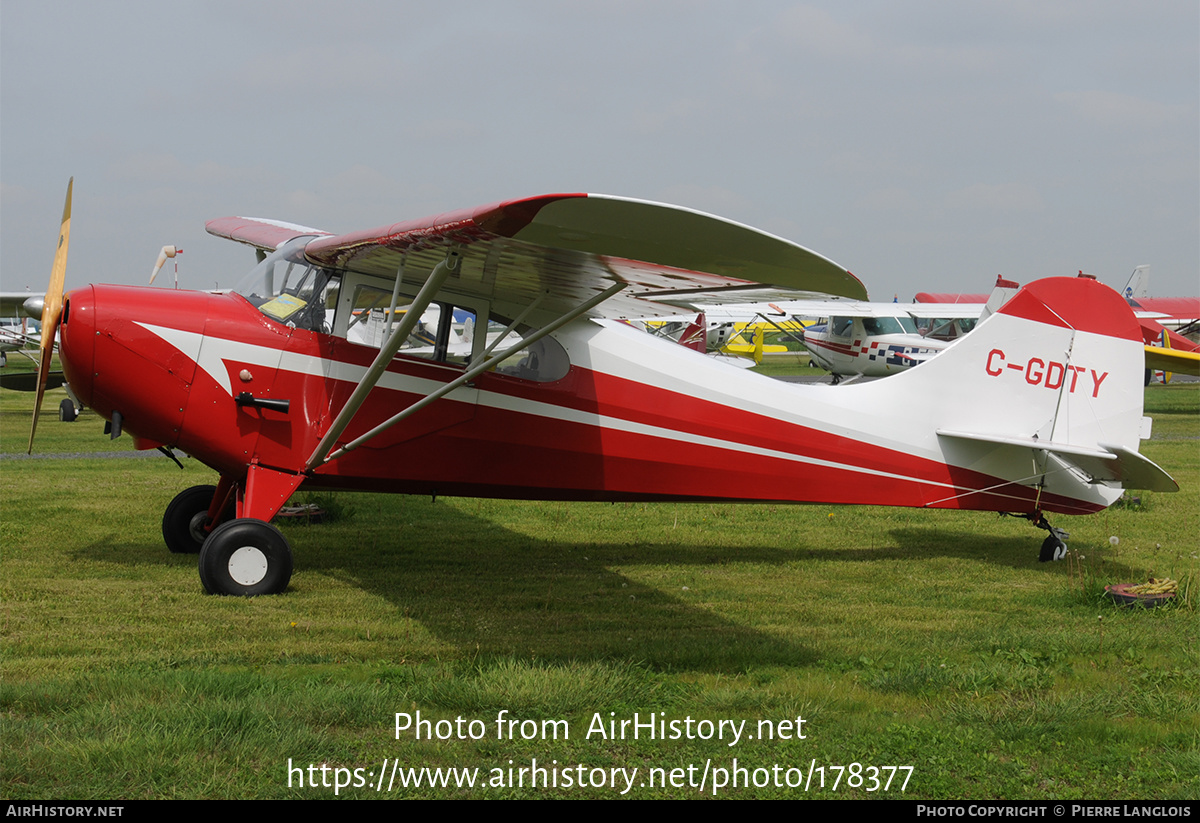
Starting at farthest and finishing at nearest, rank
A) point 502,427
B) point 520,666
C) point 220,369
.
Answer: point 502,427, point 220,369, point 520,666

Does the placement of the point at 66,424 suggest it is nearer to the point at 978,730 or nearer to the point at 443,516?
the point at 443,516

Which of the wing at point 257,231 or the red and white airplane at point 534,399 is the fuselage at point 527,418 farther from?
the wing at point 257,231

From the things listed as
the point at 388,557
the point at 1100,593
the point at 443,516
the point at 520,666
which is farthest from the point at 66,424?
the point at 1100,593

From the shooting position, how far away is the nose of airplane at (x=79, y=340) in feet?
20.1

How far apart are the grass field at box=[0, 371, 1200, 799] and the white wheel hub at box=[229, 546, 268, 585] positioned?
0.26 metres

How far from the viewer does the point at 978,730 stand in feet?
13.8

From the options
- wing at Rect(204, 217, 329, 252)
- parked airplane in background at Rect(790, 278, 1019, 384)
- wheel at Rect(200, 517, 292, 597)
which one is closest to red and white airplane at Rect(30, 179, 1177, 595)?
wheel at Rect(200, 517, 292, 597)

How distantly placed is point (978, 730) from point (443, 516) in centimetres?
649

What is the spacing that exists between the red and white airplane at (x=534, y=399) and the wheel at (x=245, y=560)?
0.04 feet

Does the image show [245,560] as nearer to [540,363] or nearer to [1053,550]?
[540,363]

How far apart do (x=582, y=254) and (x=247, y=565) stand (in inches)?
119

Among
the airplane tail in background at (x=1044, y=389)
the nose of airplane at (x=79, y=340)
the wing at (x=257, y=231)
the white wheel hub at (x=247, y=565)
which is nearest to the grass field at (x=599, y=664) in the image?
the white wheel hub at (x=247, y=565)
